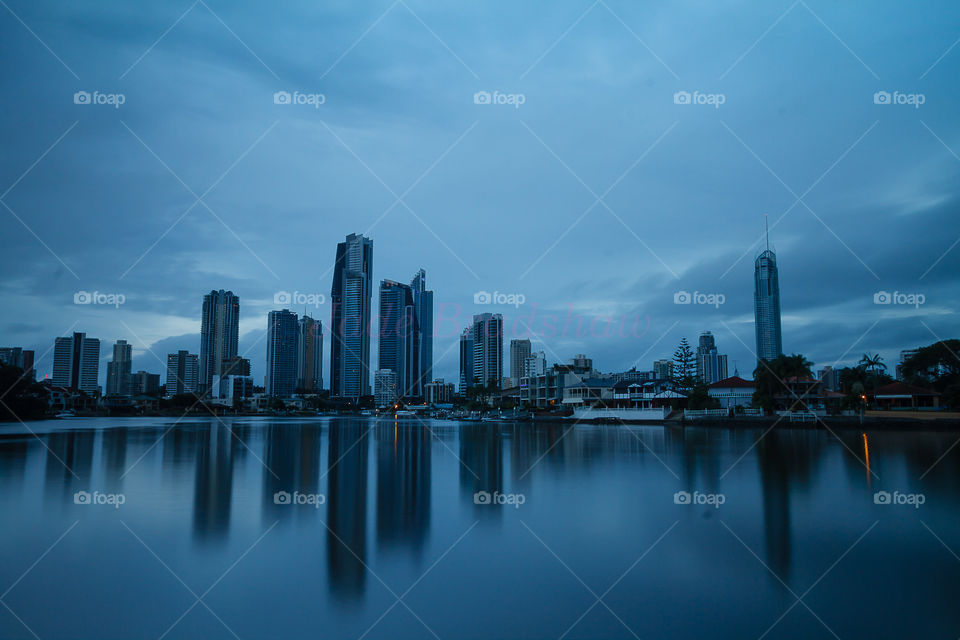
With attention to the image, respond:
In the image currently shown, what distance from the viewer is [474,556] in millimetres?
8703

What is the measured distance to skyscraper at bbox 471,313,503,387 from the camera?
174 metres

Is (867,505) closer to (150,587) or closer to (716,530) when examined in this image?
(716,530)

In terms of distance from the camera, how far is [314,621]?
6.14 m

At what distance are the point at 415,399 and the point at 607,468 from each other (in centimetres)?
17186

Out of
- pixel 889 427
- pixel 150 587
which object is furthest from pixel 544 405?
pixel 150 587
